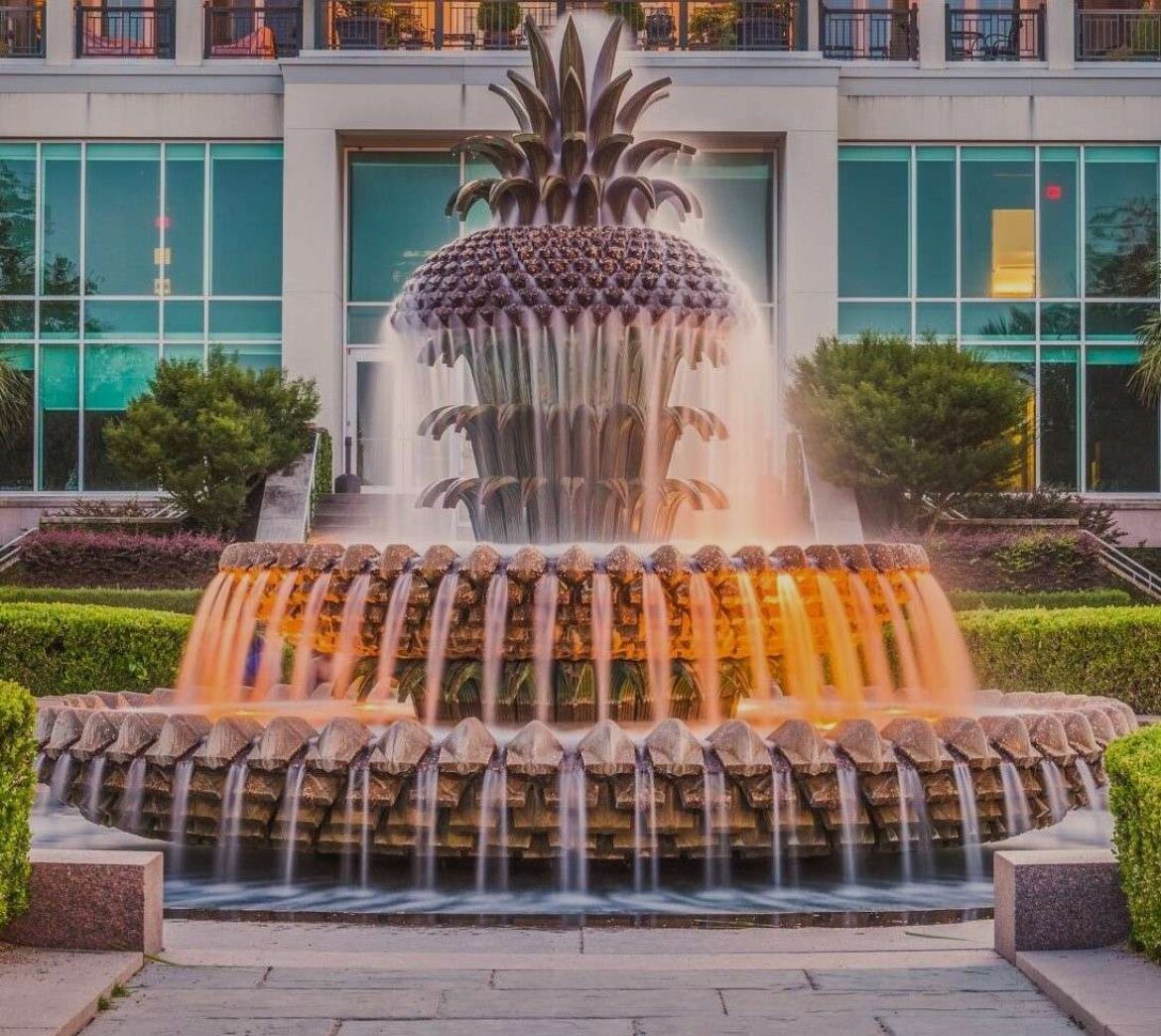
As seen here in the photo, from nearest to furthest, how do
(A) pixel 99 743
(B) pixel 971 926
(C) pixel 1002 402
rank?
(B) pixel 971 926, (A) pixel 99 743, (C) pixel 1002 402

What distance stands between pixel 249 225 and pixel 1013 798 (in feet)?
91.7

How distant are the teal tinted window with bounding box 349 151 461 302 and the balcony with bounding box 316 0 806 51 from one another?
2167 mm

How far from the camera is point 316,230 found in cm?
3278

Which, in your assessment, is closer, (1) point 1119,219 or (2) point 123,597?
(2) point 123,597

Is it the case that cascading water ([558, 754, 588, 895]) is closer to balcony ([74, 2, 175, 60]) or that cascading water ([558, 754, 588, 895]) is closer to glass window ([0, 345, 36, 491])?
glass window ([0, 345, 36, 491])

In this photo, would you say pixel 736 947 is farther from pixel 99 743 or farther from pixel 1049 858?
pixel 99 743

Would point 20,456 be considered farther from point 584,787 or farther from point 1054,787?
point 1054,787

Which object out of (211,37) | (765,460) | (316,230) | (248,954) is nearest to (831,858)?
(248,954)

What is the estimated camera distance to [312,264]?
107 feet

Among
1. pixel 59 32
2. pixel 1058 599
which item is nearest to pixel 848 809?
pixel 1058 599

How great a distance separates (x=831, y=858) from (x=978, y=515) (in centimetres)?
2237

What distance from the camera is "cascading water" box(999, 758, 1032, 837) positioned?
801 cm

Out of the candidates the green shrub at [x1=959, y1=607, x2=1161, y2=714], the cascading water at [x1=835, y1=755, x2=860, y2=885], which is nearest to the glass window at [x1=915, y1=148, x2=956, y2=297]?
the green shrub at [x1=959, y1=607, x2=1161, y2=714]

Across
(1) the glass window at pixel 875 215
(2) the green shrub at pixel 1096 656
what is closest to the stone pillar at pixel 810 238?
(1) the glass window at pixel 875 215
